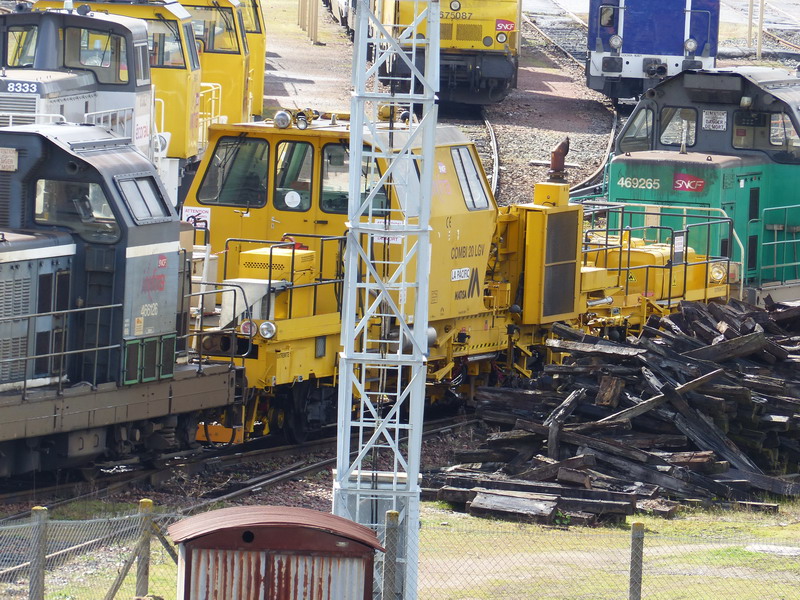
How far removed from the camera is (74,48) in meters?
21.5

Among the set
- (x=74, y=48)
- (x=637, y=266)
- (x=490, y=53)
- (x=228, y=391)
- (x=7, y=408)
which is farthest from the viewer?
(x=490, y=53)

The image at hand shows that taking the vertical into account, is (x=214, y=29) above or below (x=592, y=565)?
above

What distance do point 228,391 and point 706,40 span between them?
22112mm

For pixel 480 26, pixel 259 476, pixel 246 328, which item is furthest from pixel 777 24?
pixel 259 476

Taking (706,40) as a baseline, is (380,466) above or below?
below

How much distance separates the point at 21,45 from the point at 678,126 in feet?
29.1

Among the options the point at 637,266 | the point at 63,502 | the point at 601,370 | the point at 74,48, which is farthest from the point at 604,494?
the point at 74,48

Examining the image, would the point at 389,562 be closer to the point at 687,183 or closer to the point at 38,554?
the point at 38,554

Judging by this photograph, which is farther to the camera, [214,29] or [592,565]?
[214,29]

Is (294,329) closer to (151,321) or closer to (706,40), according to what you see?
(151,321)

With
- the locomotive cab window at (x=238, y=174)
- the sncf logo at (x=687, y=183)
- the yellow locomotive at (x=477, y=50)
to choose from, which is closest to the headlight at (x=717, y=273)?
the sncf logo at (x=687, y=183)

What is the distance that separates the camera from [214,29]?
95.3ft

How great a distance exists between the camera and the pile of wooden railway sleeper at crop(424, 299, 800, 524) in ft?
43.9

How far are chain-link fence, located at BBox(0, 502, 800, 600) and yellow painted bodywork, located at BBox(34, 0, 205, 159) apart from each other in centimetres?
1424
